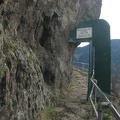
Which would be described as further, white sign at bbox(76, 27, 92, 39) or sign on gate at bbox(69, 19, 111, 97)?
white sign at bbox(76, 27, 92, 39)

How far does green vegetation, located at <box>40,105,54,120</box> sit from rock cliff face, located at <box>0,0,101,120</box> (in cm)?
17

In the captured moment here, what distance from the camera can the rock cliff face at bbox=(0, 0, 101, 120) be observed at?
23.7ft

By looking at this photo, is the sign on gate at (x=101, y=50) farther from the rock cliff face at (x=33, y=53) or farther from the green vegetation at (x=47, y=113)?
the green vegetation at (x=47, y=113)

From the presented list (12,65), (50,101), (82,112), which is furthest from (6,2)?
(82,112)

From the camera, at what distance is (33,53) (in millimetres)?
10359

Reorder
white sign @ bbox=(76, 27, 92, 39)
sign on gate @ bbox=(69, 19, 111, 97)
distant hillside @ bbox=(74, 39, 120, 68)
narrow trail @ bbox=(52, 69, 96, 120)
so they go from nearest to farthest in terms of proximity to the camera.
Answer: narrow trail @ bbox=(52, 69, 96, 120) < sign on gate @ bbox=(69, 19, 111, 97) < white sign @ bbox=(76, 27, 92, 39) < distant hillside @ bbox=(74, 39, 120, 68)

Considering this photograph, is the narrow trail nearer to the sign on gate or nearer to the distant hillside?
the sign on gate

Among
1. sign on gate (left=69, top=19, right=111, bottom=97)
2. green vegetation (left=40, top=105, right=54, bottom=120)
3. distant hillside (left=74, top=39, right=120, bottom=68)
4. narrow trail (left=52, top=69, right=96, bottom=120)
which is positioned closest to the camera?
green vegetation (left=40, top=105, right=54, bottom=120)

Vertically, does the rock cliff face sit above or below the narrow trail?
above

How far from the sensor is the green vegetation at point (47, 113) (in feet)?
30.3

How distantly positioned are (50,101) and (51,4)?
12.9 ft

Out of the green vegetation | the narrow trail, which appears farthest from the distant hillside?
the green vegetation

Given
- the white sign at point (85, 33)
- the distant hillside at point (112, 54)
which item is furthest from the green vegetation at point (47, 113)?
the distant hillside at point (112, 54)

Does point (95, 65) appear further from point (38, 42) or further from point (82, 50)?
point (82, 50)
